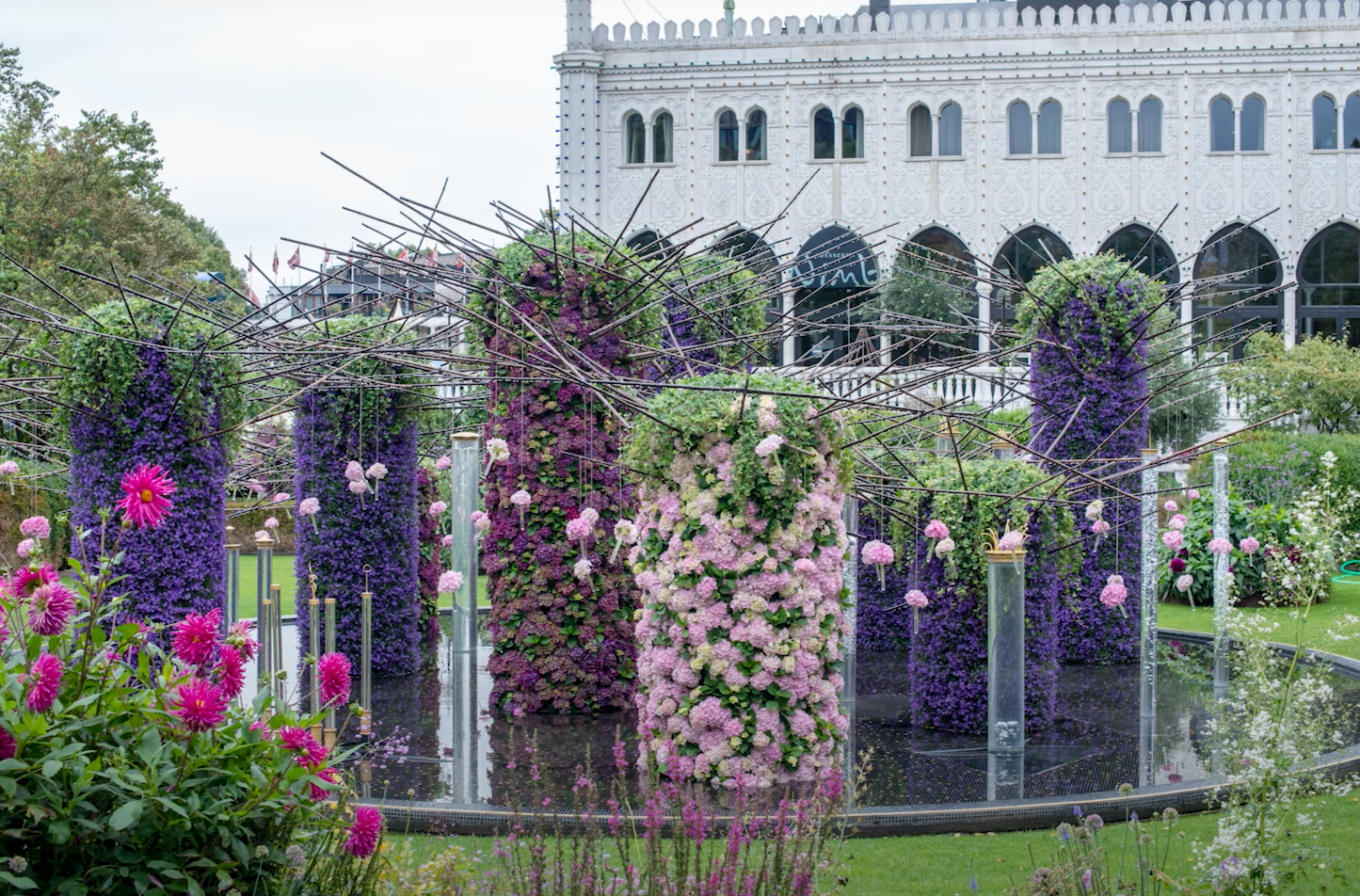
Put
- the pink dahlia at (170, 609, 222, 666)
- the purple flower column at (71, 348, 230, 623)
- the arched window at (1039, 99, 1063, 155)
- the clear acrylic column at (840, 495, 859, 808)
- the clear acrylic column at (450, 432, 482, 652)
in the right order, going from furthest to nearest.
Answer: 1. the arched window at (1039, 99, 1063, 155)
2. the clear acrylic column at (450, 432, 482, 652)
3. the purple flower column at (71, 348, 230, 623)
4. the clear acrylic column at (840, 495, 859, 808)
5. the pink dahlia at (170, 609, 222, 666)

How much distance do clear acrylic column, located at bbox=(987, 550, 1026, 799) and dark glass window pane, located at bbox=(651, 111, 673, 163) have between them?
86.5 ft

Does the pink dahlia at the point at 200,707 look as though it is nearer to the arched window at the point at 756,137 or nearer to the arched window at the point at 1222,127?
the arched window at the point at 756,137

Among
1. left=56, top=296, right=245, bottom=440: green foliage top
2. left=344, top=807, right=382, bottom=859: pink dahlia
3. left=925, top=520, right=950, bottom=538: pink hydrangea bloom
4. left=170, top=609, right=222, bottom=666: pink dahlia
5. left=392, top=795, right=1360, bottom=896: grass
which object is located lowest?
left=392, top=795, right=1360, bottom=896: grass

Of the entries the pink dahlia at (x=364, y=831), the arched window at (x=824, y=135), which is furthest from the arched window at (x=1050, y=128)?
the pink dahlia at (x=364, y=831)

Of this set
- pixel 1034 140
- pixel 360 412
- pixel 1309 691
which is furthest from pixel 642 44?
pixel 1309 691

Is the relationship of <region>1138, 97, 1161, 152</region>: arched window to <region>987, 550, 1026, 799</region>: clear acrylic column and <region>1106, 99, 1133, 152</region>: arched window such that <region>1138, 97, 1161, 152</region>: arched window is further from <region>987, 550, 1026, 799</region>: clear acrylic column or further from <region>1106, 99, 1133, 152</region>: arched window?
<region>987, 550, 1026, 799</region>: clear acrylic column

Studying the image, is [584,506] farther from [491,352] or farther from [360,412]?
[360,412]

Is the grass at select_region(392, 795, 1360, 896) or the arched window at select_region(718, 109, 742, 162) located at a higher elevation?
the arched window at select_region(718, 109, 742, 162)

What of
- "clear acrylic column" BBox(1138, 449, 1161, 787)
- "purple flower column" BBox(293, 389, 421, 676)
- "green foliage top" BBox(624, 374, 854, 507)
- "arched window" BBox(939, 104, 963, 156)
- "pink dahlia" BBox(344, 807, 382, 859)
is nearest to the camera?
"pink dahlia" BBox(344, 807, 382, 859)

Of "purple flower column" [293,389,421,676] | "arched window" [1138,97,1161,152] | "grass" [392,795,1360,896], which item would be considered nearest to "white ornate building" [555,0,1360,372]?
"arched window" [1138,97,1161,152]

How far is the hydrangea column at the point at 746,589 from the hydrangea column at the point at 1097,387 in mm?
4629

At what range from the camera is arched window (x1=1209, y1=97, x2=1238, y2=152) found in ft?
106

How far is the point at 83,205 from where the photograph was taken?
2628cm

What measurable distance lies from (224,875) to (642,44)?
103 feet
